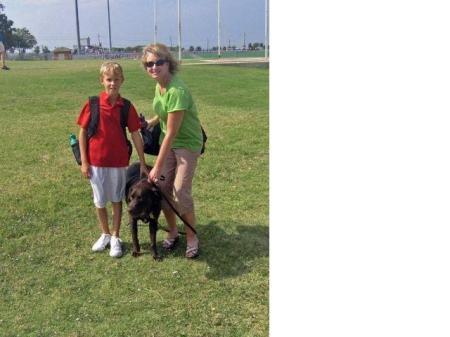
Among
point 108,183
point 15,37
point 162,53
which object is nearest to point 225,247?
point 108,183

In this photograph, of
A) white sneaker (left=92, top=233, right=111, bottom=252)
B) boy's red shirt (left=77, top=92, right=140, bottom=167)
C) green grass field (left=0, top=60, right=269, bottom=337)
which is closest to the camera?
green grass field (left=0, top=60, right=269, bottom=337)

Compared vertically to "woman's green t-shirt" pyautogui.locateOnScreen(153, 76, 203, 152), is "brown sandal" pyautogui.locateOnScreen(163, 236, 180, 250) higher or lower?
lower

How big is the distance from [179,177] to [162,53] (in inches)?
38.0

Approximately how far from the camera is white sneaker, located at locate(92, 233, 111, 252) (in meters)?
4.36

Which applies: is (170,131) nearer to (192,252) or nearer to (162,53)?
(162,53)

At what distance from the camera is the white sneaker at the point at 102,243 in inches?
172

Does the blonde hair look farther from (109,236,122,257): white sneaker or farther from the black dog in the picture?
(109,236,122,257): white sneaker

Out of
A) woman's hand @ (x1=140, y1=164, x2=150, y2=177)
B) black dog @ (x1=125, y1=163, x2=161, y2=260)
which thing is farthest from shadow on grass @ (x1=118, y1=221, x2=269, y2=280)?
woman's hand @ (x1=140, y1=164, x2=150, y2=177)

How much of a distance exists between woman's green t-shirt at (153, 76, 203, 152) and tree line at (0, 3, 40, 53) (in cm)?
9236
